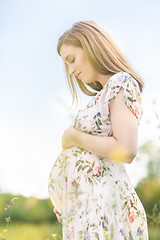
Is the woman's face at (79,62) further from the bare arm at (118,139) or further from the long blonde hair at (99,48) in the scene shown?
the bare arm at (118,139)

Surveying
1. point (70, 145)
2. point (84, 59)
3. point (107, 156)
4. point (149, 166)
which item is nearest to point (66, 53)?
point (84, 59)

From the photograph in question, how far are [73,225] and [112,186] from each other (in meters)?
0.32

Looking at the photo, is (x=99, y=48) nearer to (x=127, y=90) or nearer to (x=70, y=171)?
(x=127, y=90)

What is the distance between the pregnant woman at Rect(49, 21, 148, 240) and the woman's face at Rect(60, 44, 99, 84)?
0.40 ft

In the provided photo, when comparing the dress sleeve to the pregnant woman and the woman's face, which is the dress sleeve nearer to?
the pregnant woman

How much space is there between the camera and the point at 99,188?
211 cm

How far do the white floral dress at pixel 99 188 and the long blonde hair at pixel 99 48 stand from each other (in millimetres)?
163

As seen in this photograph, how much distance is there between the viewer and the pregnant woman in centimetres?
207

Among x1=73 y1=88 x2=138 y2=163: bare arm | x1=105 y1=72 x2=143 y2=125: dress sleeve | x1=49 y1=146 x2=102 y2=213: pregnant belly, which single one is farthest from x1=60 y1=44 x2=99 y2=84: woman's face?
x1=49 y1=146 x2=102 y2=213: pregnant belly

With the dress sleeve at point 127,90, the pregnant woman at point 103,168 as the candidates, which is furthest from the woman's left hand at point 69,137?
the dress sleeve at point 127,90

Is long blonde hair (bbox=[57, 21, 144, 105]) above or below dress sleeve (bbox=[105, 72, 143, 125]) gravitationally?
above

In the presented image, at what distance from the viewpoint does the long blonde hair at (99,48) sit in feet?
7.98

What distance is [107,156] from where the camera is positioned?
2.11 metres

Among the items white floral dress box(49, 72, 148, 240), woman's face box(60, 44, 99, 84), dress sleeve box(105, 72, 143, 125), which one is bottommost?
white floral dress box(49, 72, 148, 240)
